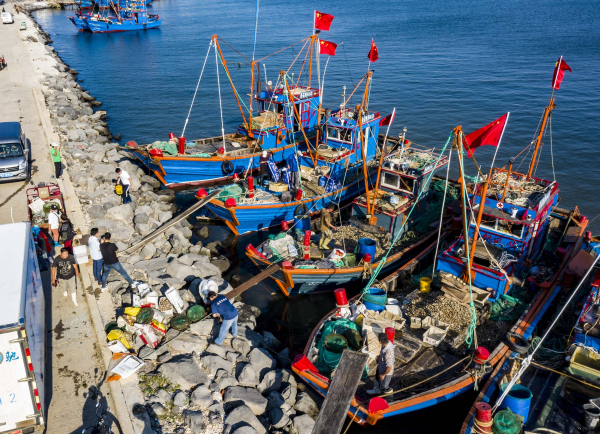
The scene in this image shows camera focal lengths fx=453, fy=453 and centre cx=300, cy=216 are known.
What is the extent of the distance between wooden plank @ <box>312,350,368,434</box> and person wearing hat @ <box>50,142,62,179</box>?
52.0 ft

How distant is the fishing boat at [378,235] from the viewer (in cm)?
1495

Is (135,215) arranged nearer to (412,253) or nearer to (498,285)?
(412,253)

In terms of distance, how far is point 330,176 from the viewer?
20578mm

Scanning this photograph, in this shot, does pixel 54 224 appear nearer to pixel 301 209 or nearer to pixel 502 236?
pixel 301 209

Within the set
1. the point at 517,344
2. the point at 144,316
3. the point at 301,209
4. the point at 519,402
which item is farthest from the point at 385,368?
the point at 301,209

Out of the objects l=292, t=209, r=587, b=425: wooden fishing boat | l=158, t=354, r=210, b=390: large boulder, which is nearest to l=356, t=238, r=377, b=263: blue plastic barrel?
l=292, t=209, r=587, b=425: wooden fishing boat

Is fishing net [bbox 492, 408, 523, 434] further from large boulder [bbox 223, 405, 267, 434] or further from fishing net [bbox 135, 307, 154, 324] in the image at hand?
fishing net [bbox 135, 307, 154, 324]

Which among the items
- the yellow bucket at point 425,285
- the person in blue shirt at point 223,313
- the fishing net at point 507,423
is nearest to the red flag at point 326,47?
the yellow bucket at point 425,285

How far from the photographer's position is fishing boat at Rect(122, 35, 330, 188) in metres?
23.7

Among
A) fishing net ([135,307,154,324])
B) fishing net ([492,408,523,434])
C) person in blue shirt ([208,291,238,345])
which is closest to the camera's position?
fishing net ([492,408,523,434])

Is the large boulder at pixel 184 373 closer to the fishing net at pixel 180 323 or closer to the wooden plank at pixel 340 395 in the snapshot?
the fishing net at pixel 180 323

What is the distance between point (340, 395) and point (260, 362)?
359 cm

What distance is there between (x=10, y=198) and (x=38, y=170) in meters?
3.09

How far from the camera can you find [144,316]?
37.6 feet
